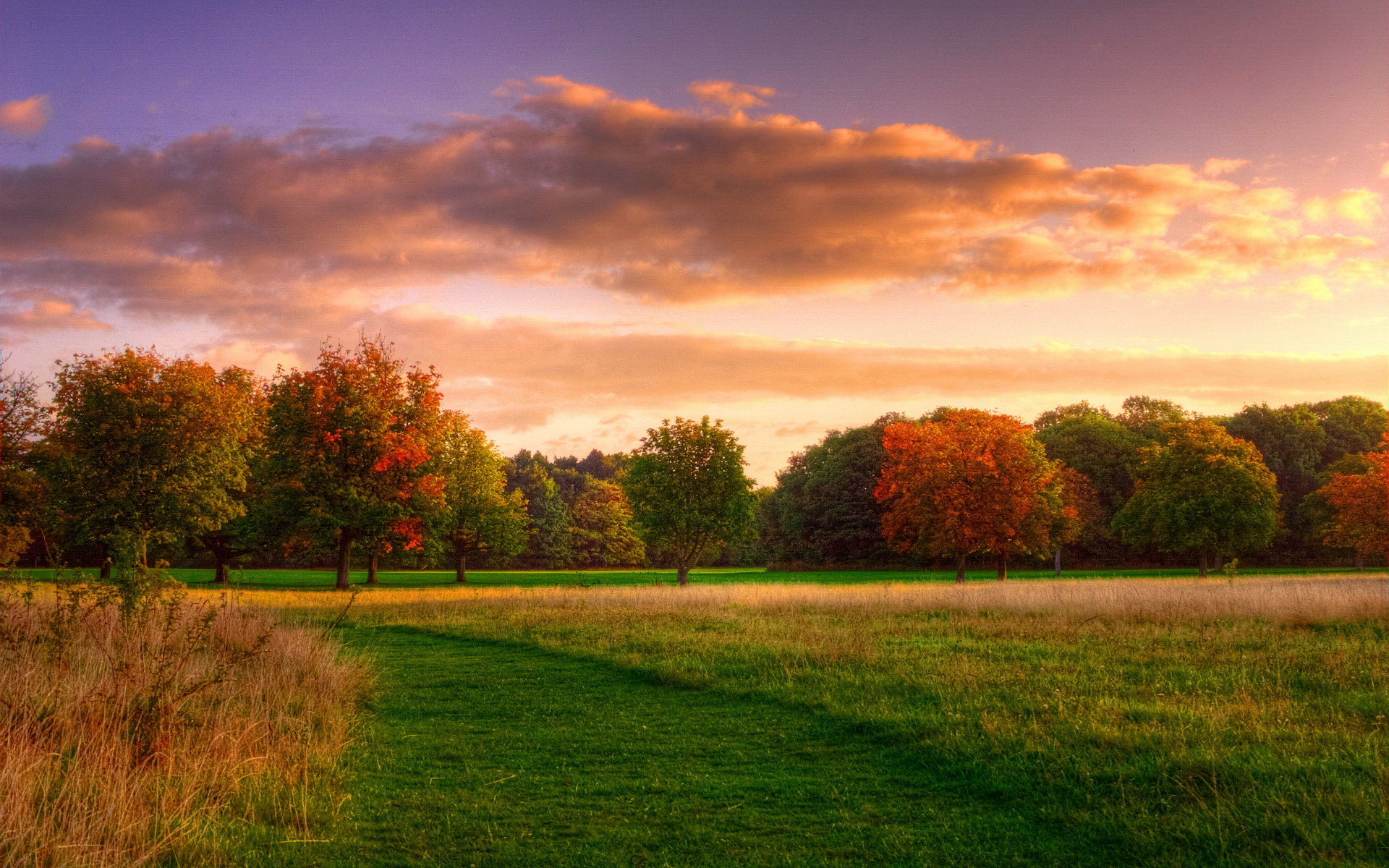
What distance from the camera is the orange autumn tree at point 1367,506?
4428cm

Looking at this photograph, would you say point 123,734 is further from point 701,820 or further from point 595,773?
point 701,820

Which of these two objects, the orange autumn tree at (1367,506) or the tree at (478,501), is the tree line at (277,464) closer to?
the tree at (478,501)

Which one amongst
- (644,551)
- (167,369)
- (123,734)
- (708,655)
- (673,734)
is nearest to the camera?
(123,734)

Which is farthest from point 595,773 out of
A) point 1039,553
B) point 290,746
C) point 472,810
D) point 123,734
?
point 1039,553

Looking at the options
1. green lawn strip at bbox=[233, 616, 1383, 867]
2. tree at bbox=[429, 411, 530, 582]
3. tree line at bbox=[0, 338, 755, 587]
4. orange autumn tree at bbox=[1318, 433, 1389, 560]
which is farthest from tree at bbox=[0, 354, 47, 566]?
orange autumn tree at bbox=[1318, 433, 1389, 560]

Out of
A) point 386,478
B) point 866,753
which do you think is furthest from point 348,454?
point 866,753

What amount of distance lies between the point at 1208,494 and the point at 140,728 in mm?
48658

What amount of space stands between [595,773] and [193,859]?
3.43 metres

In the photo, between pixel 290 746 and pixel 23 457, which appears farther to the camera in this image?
pixel 23 457

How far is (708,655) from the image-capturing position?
576 inches

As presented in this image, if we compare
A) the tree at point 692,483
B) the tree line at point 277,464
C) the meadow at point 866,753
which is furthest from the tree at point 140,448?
the meadow at point 866,753

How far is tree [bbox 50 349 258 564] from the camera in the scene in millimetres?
34312

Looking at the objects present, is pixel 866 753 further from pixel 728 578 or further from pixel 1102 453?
pixel 1102 453

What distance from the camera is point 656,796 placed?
24.2 ft
